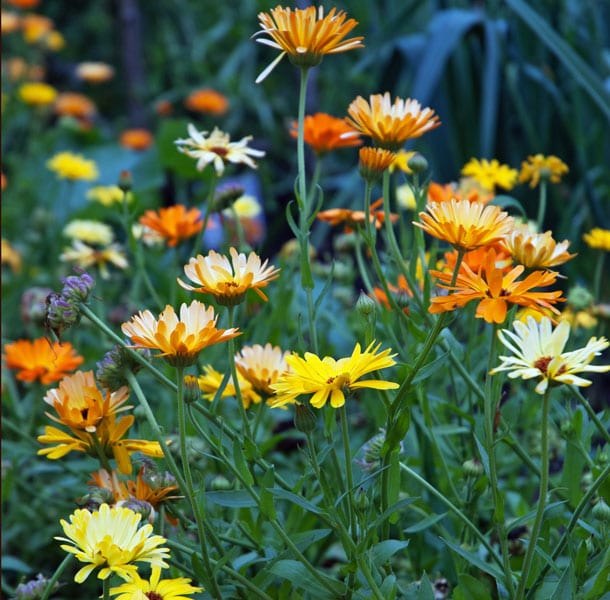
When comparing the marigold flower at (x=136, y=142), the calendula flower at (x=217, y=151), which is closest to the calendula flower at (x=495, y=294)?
the calendula flower at (x=217, y=151)

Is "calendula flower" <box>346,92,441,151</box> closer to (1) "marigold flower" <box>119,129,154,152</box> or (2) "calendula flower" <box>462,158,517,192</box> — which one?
(2) "calendula flower" <box>462,158,517,192</box>

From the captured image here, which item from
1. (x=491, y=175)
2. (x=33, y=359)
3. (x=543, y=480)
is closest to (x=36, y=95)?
(x=33, y=359)

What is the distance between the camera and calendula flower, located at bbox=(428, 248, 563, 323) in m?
0.77

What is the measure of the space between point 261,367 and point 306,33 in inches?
13.4

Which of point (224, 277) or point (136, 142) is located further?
point (136, 142)

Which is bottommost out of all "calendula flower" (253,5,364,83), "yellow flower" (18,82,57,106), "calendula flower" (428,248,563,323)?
"yellow flower" (18,82,57,106)

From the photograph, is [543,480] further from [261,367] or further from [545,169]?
[545,169]

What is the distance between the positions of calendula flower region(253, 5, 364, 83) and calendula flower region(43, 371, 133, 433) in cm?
33

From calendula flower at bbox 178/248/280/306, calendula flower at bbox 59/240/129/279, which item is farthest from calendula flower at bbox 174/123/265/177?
calendula flower at bbox 59/240/129/279

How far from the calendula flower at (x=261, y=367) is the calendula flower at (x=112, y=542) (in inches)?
10.1

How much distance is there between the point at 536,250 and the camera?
847mm

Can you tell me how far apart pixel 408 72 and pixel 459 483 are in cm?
173

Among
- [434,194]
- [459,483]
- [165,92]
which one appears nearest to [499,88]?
[434,194]

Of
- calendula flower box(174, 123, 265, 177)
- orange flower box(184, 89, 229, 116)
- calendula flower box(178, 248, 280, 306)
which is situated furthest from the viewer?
orange flower box(184, 89, 229, 116)
